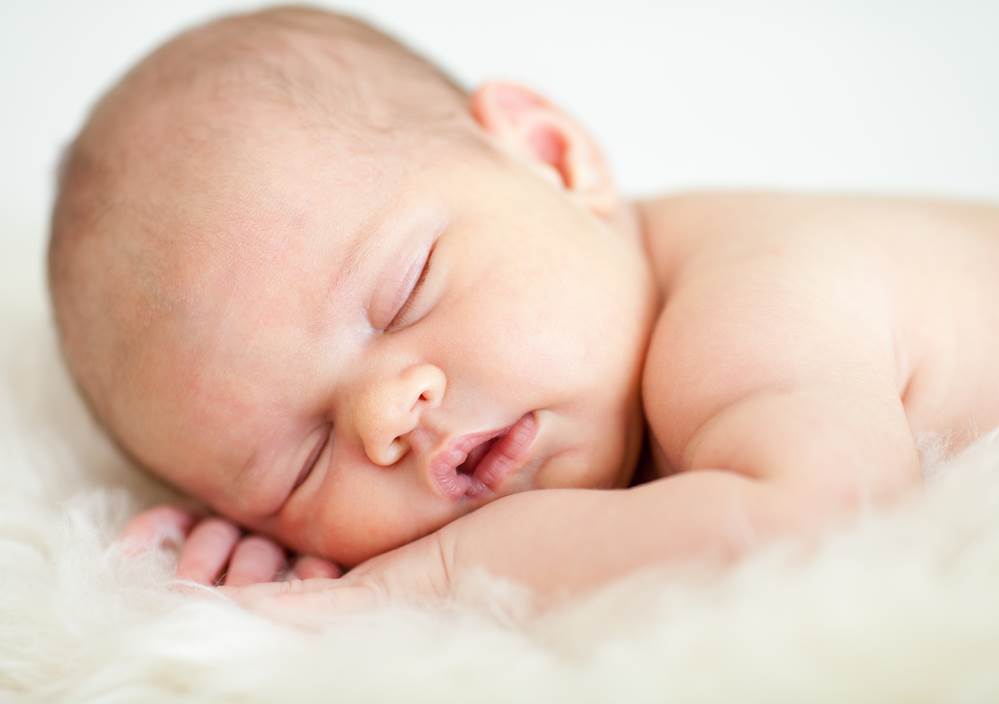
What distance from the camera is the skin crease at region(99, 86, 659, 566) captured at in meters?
1.15

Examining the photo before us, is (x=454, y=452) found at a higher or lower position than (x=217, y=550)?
higher

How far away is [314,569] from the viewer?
4.05 feet

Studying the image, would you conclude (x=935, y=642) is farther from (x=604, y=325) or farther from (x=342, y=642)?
(x=604, y=325)

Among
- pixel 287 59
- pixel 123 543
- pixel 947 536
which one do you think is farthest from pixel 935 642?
pixel 287 59

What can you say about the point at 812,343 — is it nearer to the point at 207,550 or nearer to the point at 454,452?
the point at 454,452

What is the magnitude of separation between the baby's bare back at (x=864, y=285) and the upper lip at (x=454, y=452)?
20 cm

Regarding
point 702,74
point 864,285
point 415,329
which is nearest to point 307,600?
point 415,329

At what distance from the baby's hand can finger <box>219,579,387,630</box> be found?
150 millimetres

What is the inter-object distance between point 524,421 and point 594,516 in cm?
22

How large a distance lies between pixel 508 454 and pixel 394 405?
16cm

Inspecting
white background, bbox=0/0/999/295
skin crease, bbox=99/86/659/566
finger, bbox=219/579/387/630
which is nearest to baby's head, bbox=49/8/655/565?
skin crease, bbox=99/86/659/566

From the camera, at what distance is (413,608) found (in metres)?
0.95

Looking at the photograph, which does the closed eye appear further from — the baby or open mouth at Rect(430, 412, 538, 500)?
open mouth at Rect(430, 412, 538, 500)

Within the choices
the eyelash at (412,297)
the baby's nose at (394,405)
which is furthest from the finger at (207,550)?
the eyelash at (412,297)
